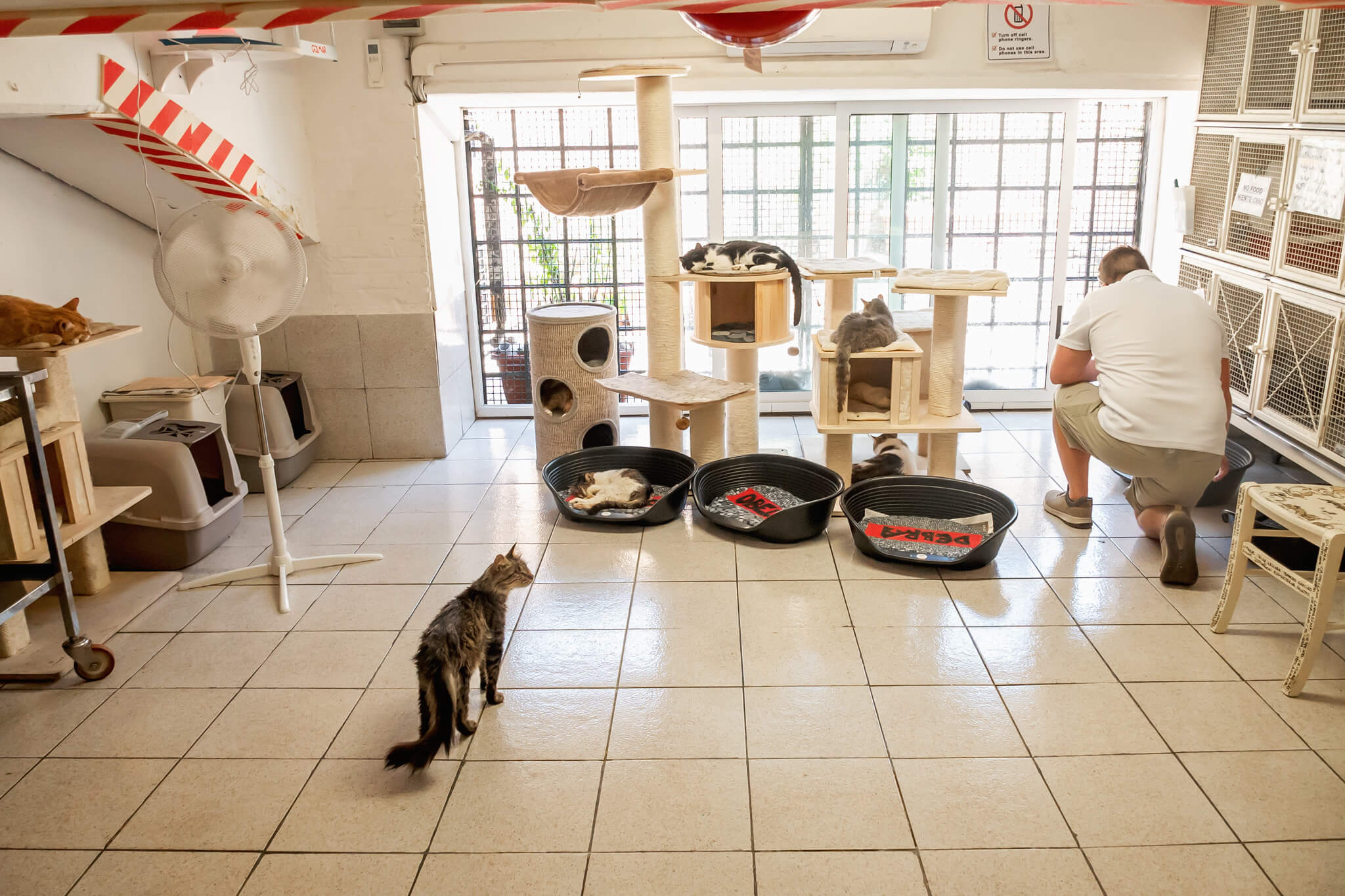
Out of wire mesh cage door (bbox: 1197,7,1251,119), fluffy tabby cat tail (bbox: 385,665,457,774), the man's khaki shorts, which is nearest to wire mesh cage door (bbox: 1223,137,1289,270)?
wire mesh cage door (bbox: 1197,7,1251,119)

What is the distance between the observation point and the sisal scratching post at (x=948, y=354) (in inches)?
156

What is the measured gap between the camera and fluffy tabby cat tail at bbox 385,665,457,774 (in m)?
2.35

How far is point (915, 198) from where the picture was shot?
534 cm

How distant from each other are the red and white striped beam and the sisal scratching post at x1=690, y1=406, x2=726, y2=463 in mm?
3426

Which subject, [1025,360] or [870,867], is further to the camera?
[1025,360]

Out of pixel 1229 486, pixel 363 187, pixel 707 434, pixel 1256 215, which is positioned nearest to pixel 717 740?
pixel 707 434

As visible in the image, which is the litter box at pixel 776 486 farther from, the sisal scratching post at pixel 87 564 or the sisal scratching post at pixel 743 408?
the sisal scratching post at pixel 87 564

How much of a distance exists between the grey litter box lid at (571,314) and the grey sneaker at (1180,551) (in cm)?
256

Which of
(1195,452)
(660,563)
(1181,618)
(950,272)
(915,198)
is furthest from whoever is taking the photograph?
(915,198)

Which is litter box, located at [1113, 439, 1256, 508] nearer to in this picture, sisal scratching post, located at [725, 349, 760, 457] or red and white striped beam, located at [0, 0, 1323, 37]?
sisal scratching post, located at [725, 349, 760, 457]

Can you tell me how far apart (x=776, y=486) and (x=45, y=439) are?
2.72m

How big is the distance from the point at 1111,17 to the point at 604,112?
2.51m

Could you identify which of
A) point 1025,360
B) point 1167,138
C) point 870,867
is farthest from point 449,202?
point 870,867

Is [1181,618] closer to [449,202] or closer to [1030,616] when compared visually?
[1030,616]
